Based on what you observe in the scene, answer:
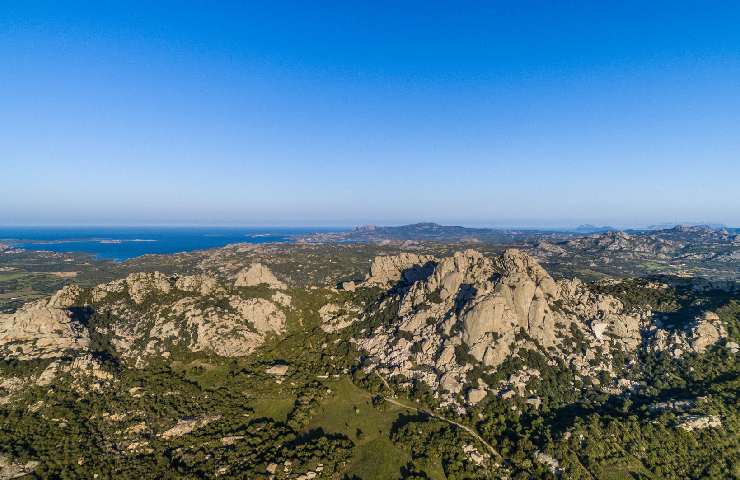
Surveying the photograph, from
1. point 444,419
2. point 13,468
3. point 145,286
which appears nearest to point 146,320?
point 145,286

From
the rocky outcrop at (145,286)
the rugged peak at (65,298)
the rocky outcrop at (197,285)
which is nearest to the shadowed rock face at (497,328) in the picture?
the rocky outcrop at (197,285)

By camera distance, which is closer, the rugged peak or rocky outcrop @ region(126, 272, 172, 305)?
the rugged peak

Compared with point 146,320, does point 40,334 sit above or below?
below

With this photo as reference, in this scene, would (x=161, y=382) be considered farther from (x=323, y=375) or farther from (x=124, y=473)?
(x=323, y=375)

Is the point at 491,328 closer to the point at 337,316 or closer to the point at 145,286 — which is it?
the point at 337,316

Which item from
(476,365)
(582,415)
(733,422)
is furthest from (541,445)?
(733,422)

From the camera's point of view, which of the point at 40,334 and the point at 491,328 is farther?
the point at 491,328

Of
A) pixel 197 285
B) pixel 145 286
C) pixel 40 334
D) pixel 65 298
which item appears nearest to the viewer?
pixel 40 334

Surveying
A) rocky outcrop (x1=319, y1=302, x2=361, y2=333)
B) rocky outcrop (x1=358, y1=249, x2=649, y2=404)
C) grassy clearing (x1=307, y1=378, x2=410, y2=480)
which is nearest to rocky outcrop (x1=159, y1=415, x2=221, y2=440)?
grassy clearing (x1=307, y1=378, x2=410, y2=480)

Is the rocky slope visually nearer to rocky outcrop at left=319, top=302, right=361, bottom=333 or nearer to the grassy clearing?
rocky outcrop at left=319, top=302, right=361, bottom=333
